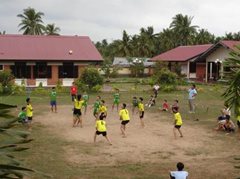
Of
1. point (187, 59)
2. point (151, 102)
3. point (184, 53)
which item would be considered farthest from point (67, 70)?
point (184, 53)

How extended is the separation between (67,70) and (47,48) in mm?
2712

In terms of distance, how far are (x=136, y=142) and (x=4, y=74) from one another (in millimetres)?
16071

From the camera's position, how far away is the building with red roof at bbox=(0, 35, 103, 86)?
103 ft

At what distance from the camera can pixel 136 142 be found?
12906mm

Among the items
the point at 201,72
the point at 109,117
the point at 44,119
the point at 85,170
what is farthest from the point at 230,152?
the point at 201,72

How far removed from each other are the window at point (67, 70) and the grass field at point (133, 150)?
45.4 feet

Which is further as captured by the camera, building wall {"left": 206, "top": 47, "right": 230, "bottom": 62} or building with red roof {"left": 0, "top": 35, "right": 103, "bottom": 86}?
building wall {"left": 206, "top": 47, "right": 230, "bottom": 62}

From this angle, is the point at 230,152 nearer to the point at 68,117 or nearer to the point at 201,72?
the point at 68,117

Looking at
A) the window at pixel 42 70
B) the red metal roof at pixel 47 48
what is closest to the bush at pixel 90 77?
the red metal roof at pixel 47 48

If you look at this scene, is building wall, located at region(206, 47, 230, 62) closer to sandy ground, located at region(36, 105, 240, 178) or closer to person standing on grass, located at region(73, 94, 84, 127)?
sandy ground, located at region(36, 105, 240, 178)

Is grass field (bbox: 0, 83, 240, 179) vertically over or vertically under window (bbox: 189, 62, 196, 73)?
under

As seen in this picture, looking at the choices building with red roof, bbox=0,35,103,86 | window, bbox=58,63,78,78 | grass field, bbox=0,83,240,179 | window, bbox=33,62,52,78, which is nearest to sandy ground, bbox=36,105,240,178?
grass field, bbox=0,83,240,179

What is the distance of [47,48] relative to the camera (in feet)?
109

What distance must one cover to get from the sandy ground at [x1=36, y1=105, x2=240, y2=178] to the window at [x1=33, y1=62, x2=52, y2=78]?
1537 cm
